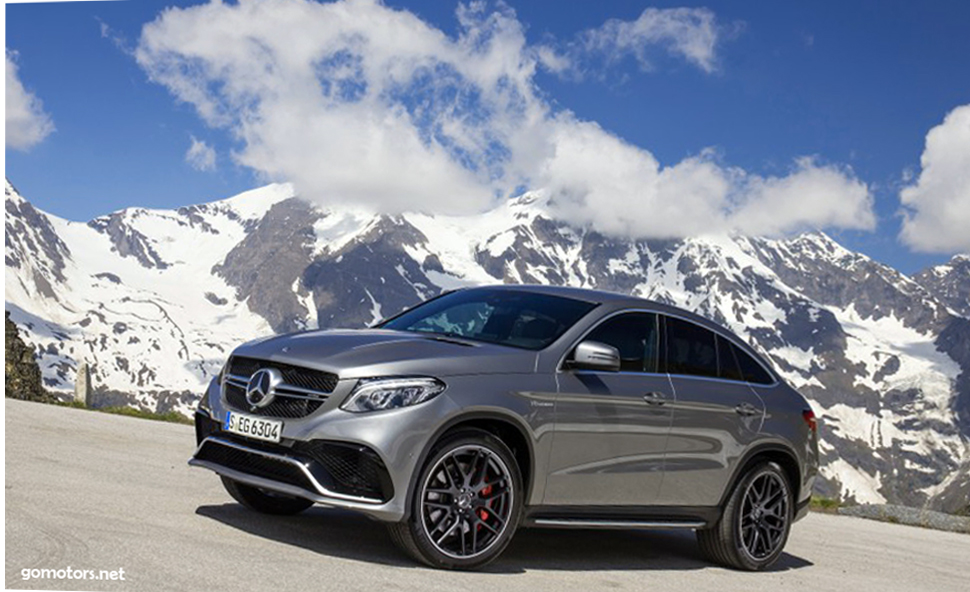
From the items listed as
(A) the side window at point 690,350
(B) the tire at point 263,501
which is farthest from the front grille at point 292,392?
(A) the side window at point 690,350

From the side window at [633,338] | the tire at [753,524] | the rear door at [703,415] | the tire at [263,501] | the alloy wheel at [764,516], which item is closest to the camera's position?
the side window at [633,338]

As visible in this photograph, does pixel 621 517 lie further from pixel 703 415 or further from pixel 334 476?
pixel 334 476

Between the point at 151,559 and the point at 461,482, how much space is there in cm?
171

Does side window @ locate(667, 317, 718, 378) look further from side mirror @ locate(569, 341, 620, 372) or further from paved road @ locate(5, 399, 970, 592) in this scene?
paved road @ locate(5, 399, 970, 592)

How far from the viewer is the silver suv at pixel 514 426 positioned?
6.29 m

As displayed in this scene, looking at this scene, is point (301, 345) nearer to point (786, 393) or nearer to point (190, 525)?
point (190, 525)

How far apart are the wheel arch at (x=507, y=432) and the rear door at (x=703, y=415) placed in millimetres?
1260

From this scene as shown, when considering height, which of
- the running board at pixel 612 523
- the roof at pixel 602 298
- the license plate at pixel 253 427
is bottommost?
the running board at pixel 612 523

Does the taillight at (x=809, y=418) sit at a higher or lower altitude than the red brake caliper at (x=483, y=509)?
higher

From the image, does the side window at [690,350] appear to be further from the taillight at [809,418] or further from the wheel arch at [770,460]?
the taillight at [809,418]

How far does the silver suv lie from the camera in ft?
20.6

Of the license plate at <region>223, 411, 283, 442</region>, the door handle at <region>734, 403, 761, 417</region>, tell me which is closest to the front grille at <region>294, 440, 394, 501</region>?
the license plate at <region>223, 411, 283, 442</region>

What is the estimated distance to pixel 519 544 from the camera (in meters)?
8.04

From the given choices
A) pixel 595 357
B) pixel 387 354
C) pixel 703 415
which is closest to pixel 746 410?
pixel 703 415
